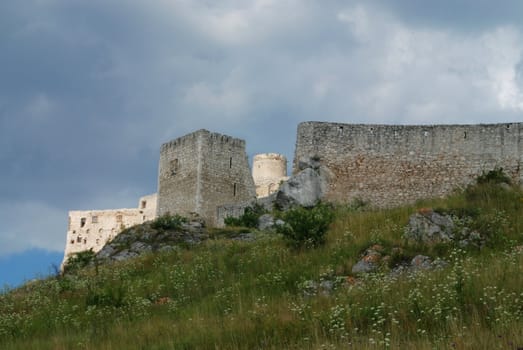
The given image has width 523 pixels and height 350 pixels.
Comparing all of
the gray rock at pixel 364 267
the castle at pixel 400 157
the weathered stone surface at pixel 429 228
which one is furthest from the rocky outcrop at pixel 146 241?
the gray rock at pixel 364 267

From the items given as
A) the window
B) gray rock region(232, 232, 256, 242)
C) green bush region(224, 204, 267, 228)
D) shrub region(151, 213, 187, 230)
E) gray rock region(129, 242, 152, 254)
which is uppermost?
the window

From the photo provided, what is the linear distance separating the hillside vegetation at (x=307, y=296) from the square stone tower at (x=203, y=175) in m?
13.7

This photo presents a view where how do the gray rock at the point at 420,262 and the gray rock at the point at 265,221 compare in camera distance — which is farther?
the gray rock at the point at 265,221

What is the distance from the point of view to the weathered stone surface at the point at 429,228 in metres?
A: 15.0

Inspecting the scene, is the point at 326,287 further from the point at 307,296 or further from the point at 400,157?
the point at 400,157

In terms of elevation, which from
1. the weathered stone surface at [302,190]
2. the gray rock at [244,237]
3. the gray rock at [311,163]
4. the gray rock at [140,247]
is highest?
the gray rock at [311,163]

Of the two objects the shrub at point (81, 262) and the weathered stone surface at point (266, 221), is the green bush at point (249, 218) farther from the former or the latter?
the shrub at point (81, 262)

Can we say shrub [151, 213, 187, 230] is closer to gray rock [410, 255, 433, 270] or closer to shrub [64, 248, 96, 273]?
shrub [64, 248, 96, 273]

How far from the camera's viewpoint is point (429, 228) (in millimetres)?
15461

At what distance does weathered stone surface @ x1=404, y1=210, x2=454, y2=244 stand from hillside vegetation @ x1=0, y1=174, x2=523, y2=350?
0.91ft

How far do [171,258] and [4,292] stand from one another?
4277 millimetres

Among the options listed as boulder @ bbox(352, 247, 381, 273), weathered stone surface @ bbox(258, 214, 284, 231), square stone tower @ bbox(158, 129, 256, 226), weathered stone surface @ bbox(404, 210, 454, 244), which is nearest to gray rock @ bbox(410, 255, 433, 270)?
boulder @ bbox(352, 247, 381, 273)

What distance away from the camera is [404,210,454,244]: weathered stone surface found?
14977 millimetres

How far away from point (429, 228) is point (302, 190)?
13.4 m
